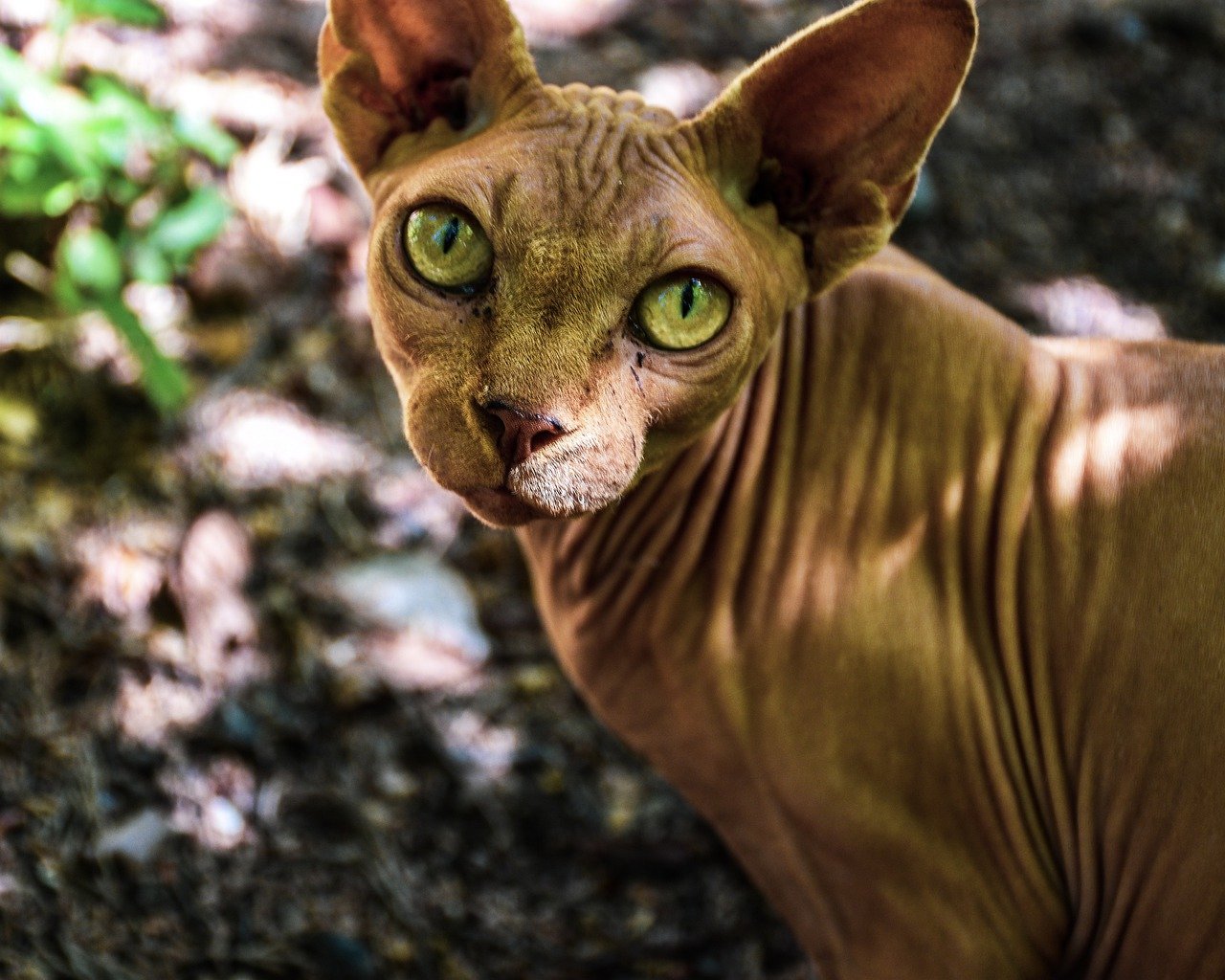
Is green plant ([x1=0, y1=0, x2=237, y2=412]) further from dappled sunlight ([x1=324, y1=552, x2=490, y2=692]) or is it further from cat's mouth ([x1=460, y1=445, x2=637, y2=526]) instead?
cat's mouth ([x1=460, y1=445, x2=637, y2=526])

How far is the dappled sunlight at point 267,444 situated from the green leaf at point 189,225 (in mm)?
476

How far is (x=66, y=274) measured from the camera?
119 inches

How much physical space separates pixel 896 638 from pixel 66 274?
2.28 m

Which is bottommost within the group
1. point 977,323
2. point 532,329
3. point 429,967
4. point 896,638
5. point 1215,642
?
point 429,967

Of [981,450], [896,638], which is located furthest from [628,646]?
[981,450]

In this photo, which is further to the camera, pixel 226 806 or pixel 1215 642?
pixel 226 806

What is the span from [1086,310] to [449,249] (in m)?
2.60

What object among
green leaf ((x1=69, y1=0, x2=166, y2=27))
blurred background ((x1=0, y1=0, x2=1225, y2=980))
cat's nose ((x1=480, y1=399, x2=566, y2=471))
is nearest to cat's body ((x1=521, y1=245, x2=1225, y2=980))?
cat's nose ((x1=480, y1=399, x2=566, y2=471))

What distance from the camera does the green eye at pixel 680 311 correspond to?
158cm

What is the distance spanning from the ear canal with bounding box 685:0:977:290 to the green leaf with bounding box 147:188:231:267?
5.76ft

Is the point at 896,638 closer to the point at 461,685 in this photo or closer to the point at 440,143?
the point at 440,143

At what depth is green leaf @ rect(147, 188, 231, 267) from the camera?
301cm

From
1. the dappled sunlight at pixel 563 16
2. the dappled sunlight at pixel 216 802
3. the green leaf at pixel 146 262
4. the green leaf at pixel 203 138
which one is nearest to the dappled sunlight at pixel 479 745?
the dappled sunlight at pixel 216 802

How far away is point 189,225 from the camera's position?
9.91 feet
